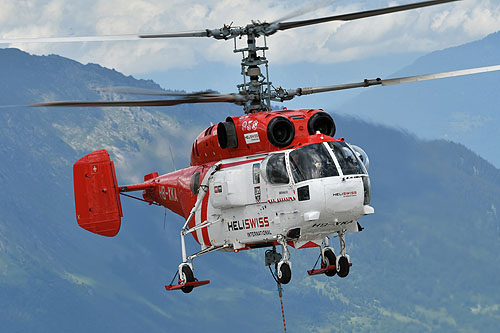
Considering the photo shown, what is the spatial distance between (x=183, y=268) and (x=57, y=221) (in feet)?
479

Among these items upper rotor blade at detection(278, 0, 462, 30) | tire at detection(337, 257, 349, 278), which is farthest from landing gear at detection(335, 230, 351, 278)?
upper rotor blade at detection(278, 0, 462, 30)

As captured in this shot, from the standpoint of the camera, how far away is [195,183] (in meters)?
30.8

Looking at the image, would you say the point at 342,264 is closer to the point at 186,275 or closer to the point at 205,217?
the point at 205,217

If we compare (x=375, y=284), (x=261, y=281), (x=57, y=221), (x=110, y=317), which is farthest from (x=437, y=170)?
(x=57, y=221)

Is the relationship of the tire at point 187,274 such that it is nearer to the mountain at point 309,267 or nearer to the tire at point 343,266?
the tire at point 343,266

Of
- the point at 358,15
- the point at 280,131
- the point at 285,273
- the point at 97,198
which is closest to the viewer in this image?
the point at 358,15

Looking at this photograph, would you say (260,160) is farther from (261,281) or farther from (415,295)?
(261,281)

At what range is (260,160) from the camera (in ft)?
91.2

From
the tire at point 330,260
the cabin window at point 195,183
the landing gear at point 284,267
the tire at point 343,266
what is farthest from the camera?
the cabin window at point 195,183

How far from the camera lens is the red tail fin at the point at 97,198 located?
105 feet

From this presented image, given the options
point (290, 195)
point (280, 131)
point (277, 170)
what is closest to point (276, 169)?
point (277, 170)

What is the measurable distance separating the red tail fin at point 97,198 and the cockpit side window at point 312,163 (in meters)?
7.62

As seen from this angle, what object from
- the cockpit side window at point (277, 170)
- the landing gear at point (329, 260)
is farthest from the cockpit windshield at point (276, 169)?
the landing gear at point (329, 260)

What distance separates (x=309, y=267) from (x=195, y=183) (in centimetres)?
11568
